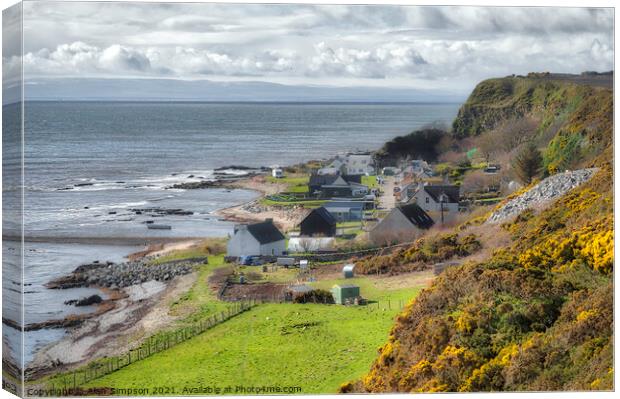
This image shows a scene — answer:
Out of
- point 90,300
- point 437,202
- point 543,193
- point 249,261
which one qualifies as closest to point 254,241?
point 249,261

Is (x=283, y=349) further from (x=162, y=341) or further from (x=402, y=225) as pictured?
(x=402, y=225)

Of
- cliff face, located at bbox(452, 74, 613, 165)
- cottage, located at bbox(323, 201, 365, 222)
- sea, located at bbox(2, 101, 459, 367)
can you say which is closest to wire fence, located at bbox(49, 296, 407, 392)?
sea, located at bbox(2, 101, 459, 367)

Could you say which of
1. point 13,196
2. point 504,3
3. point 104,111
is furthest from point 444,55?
point 13,196

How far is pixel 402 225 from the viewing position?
18.0m

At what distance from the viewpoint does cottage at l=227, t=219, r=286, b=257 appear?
17.5m

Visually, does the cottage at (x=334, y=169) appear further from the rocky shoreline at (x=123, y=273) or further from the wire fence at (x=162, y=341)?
the rocky shoreline at (x=123, y=273)

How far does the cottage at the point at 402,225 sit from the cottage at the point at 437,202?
0.11 metres

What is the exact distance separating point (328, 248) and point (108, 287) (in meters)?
3.52

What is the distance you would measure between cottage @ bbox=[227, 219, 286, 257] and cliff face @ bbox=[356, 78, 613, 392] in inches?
95.9

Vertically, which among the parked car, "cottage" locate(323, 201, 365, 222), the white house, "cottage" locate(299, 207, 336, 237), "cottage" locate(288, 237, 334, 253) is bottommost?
the parked car

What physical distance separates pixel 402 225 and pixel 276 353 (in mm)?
3119

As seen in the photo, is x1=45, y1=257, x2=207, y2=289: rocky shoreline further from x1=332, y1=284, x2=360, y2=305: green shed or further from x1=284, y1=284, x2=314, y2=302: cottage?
x1=332, y1=284, x2=360, y2=305: green shed

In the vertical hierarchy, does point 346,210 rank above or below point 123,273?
above

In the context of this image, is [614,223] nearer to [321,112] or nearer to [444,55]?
[444,55]
